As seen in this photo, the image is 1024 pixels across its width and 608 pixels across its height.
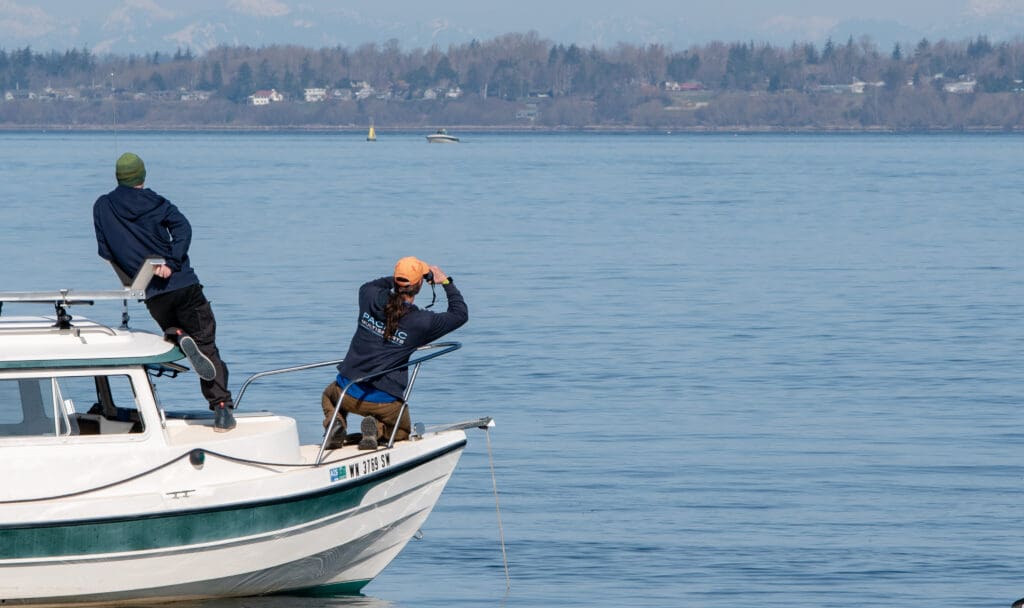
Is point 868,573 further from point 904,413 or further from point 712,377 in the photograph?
point 712,377

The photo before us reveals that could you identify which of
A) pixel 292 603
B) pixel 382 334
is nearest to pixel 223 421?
pixel 382 334

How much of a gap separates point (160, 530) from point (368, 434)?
5.14 ft

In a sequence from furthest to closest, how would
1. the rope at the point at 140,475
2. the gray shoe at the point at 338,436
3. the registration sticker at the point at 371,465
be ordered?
the gray shoe at the point at 338,436, the registration sticker at the point at 371,465, the rope at the point at 140,475

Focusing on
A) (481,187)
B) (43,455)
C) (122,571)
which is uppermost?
(43,455)

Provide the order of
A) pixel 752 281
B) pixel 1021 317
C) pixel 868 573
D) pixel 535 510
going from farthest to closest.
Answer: pixel 752 281 → pixel 1021 317 → pixel 535 510 → pixel 868 573

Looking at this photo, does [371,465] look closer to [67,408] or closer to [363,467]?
[363,467]

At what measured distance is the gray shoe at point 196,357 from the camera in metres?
10.6

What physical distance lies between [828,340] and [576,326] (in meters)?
4.26

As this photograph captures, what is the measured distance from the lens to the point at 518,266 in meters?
41.0

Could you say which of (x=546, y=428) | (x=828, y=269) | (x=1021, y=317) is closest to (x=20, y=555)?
(x=546, y=428)

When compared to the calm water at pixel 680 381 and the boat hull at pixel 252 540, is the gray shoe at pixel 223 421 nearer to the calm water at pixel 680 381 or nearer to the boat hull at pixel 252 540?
the boat hull at pixel 252 540

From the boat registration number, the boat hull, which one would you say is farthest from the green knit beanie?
the boat registration number

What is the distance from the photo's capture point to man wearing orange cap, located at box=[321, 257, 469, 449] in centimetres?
1138

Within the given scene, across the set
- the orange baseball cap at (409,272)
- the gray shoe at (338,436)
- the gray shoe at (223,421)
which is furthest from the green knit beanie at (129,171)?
the gray shoe at (338,436)
